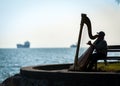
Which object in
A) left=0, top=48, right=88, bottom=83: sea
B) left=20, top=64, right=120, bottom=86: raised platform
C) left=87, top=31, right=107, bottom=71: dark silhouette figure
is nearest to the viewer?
left=20, top=64, right=120, bottom=86: raised platform

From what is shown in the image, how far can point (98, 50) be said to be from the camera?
40.6 ft

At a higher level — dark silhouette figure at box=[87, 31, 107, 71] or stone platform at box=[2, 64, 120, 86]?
dark silhouette figure at box=[87, 31, 107, 71]

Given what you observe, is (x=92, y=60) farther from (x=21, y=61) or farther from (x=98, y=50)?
(x=21, y=61)

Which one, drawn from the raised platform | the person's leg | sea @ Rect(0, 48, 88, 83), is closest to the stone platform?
the raised platform

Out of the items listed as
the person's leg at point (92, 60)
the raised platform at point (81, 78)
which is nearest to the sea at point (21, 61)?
the person's leg at point (92, 60)

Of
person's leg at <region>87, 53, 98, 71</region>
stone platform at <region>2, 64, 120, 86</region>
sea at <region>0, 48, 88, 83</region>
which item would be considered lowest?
sea at <region>0, 48, 88, 83</region>

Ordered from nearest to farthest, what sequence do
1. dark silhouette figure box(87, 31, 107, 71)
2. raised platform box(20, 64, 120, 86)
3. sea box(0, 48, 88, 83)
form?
1. raised platform box(20, 64, 120, 86)
2. dark silhouette figure box(87, 31, 107, 71)
3. sea box(0, 48, 88, 83)

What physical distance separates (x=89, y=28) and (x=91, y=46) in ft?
1.70

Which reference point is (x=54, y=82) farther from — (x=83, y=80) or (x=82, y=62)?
(x=82, y=62)

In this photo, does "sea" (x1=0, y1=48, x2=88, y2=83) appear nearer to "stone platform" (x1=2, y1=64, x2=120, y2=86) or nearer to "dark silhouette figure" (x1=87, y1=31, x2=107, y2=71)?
"dark silhouette figure" (x1=87, y1=31, x2=107, y2=71)

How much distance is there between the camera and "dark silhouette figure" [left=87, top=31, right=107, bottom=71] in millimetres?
12391

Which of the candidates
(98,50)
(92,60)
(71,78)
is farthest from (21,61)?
(71,78)

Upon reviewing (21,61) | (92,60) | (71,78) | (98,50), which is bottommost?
(21,61)

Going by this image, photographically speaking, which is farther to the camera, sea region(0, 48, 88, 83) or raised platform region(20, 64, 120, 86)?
sea region(0, 48, 88, 83)
